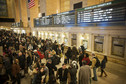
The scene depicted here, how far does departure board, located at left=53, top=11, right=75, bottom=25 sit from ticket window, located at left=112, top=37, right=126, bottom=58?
558cm

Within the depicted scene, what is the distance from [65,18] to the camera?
12820 millimetres

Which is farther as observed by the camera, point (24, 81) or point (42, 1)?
point (42, 1)

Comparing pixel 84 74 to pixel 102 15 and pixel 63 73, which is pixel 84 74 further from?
pixel 102 15

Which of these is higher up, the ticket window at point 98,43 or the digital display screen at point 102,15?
the digital display screen at point 102,15

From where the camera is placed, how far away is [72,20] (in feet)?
38.1

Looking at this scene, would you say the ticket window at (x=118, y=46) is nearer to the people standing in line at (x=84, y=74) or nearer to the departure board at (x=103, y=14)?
the departure board at (x=103, y=14)

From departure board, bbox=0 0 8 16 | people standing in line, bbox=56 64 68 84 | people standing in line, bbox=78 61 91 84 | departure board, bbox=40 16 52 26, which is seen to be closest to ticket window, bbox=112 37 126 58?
people standing in line, bbox=78 61 91 84

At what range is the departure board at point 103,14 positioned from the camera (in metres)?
7.09

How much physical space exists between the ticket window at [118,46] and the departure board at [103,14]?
1738 mm

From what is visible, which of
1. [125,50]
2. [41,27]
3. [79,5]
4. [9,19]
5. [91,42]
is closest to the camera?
[9,19]

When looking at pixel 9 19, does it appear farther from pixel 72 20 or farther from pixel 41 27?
pixel 41 27

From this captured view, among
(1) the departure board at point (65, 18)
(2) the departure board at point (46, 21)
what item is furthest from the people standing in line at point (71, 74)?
(2) the departure board at point (46, 21)

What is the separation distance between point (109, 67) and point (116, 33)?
2906 mm

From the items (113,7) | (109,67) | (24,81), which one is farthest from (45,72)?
(113,7)
